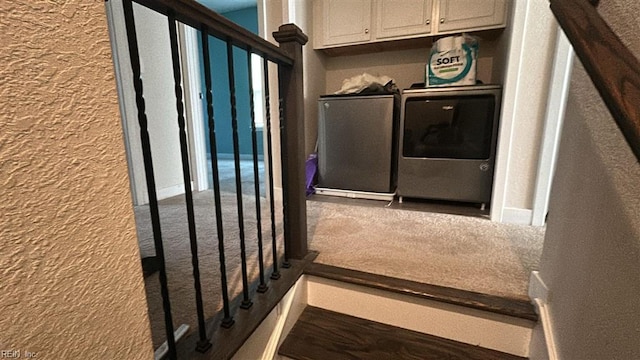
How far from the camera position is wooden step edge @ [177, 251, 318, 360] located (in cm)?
77

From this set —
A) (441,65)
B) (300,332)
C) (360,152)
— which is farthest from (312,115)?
(300,332)

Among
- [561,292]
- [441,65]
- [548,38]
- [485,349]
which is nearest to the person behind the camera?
[561,292]

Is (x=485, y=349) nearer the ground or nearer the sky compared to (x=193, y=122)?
nearer the ground

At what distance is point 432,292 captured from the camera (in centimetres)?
107

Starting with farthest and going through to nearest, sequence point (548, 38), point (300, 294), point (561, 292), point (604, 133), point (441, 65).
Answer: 1. point (441, 65)
2. point (548, 38)
3. point (300, 294)
4. point (561, 292)
5. point (604, 133)

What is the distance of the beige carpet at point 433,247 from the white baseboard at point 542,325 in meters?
0.06

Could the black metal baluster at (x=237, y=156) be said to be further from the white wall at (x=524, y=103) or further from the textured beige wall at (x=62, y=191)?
the white wall at (x=524, y=103)

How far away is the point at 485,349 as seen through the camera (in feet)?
3.42

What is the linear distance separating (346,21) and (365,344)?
8.11ft

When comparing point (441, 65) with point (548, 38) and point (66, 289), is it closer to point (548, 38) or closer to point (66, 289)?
point (548, 38)

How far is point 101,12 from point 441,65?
84.9 inches

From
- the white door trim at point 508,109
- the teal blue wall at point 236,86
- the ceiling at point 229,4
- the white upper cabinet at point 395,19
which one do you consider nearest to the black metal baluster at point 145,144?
the white door trim at point 508,109

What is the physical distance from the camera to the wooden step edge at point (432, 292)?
3.25 ft

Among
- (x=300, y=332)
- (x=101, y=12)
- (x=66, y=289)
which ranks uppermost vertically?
(x=101, y=12)
